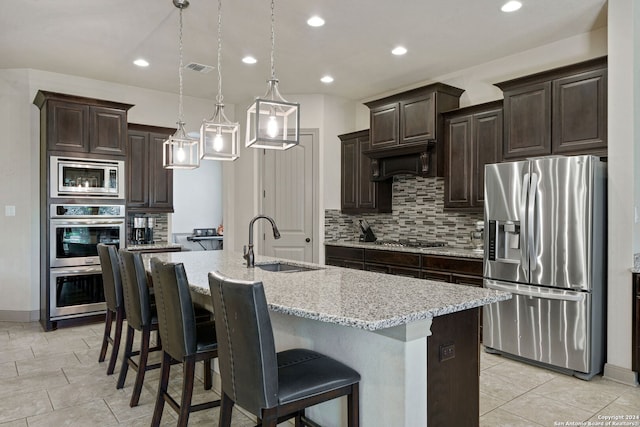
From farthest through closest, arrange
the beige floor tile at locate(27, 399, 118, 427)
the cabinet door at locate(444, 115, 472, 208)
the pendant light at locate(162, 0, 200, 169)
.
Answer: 1. the cabinet door at locate(444, 115, 472, 208)
2. the pendant light at locate(162, 0, 200, 169)
3. the beige floor tile at locate(27, 399, 118, 427)

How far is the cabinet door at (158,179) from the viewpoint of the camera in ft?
18.6

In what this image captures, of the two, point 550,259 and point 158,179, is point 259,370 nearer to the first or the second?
point 550,259

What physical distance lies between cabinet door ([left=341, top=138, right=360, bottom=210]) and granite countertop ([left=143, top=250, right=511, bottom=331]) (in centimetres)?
309

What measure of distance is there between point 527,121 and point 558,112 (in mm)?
261

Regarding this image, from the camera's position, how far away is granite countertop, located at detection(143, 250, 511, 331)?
5.33ft

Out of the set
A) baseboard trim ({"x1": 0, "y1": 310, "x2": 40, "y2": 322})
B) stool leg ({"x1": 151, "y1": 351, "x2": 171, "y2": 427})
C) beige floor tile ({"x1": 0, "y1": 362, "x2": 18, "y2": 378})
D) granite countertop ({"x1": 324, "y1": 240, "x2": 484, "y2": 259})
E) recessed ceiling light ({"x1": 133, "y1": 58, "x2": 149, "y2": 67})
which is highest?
recessed ceiling light ({"x1": 133, "y1": 58, "x2": 149, "y2": 67})

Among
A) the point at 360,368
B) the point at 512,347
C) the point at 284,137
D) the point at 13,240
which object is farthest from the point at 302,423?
the point at 13,240

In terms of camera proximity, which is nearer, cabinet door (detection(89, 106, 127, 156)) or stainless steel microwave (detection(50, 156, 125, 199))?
stainless steel microwave (detection(50, 156, 125, 199))

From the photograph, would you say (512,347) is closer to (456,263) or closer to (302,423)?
(456,263)

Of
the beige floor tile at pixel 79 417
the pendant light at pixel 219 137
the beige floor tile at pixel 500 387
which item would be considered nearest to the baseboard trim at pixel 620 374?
the beige floor tile at pixel 500 387

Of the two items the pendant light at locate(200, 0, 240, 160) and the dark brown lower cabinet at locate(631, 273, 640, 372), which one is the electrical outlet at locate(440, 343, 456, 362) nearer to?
the dark brown lower cabinet at locate(631, 273, 640, 372)

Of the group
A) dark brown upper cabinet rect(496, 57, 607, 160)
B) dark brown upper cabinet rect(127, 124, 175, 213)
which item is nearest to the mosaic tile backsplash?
dark brown upper cabinet rect(496, 57, 607, 160)

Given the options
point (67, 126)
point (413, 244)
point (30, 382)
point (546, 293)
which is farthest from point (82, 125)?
point (546, 293)

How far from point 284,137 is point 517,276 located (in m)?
2.27
